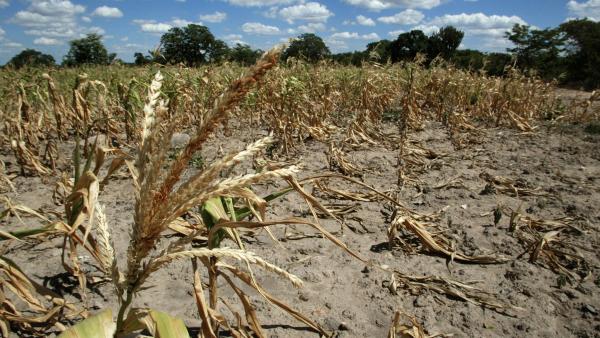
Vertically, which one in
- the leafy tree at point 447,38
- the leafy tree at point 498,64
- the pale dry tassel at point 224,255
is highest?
the leafy tree at point 447,38

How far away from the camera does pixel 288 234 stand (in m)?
2.46

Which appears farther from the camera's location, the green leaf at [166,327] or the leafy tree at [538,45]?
the leafy tree at [538,45]

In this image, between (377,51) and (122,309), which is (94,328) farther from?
(377,51)

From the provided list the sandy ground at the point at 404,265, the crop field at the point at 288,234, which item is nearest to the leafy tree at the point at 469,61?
the crop field at the point at 288,234

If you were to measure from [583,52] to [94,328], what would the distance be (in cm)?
2546

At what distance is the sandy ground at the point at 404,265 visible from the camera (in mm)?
1751

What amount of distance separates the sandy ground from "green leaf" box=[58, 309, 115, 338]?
0.78m

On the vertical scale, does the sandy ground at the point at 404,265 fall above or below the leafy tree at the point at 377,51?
below

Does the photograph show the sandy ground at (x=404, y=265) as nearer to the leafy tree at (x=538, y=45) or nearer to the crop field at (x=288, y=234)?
the crop field at (x=288, y=234)

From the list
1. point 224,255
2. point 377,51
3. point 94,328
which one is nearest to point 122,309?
point 94,328

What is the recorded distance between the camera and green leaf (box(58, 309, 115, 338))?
2.73 feet

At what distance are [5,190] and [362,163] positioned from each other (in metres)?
3.08

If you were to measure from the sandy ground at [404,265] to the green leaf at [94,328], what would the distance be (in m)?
0.78

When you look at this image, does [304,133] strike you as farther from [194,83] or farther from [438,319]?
[438,319]
